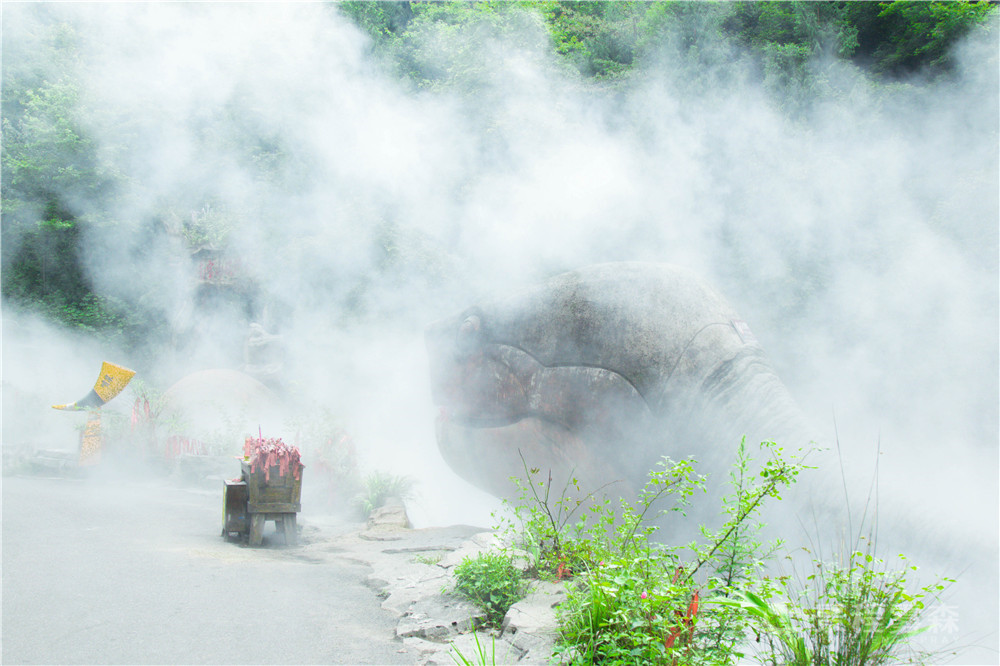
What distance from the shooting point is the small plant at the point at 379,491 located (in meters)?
6.61

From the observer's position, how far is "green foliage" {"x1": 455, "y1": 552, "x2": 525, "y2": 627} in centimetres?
278

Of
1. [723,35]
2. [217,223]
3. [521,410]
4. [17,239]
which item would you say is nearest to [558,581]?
[521,410]

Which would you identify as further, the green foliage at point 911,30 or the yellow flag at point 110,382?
the green foliage at point 911,30

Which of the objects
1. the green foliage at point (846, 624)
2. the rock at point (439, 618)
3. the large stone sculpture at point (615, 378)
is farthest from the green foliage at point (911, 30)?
the rock at point (439, 618)

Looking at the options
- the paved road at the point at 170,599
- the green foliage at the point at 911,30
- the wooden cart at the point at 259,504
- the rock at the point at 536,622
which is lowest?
the paved road at the point at 170,599

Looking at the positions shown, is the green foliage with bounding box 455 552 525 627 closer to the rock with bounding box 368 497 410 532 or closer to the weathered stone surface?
the weathered stone surface

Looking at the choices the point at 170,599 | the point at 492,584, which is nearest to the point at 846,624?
the point at 492,584

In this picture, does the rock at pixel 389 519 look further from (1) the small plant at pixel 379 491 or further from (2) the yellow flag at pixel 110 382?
(2) the yellow flag at pixel 110 382

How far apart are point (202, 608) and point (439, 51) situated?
33.8 feet

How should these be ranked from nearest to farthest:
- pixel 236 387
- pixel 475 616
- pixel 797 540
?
pixel 475 616 < pixel 797 540 < pixel 236 387

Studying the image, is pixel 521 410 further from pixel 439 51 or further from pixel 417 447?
pixel 439 51

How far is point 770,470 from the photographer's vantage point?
6.63 ft

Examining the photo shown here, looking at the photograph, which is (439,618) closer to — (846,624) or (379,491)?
(846,624)

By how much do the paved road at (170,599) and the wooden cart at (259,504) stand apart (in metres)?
0.17
